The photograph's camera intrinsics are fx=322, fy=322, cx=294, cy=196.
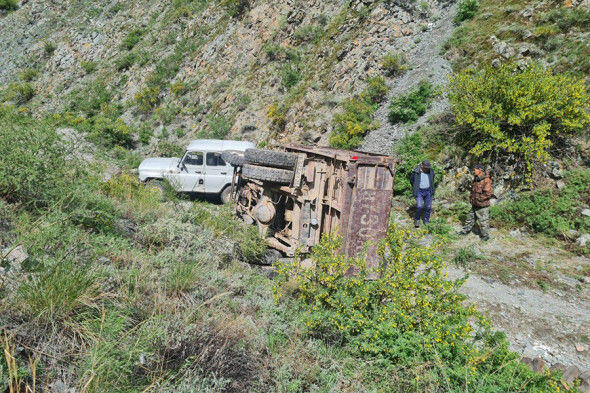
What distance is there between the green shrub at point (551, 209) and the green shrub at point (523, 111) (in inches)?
28.7

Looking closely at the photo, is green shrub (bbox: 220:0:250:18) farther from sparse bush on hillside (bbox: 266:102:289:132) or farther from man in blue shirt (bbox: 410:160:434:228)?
man in blue shirt (bbox: 410:160:434:228)

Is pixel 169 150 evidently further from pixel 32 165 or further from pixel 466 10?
pixel 466 10

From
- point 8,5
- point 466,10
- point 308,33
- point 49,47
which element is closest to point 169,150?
point 308,33

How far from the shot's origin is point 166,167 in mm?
9969

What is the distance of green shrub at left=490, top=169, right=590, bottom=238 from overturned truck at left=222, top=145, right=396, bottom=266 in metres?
3.87

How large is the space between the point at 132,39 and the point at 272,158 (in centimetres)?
2421

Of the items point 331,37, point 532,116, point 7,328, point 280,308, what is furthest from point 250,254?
point 331,37

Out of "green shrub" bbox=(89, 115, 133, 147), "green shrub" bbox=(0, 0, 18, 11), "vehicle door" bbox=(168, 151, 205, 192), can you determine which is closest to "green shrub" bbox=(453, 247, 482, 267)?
"vehicle door" bbox=(168, 151, 205, 192)

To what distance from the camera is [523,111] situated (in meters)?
7.38

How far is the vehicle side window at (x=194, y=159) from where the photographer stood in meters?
9.83

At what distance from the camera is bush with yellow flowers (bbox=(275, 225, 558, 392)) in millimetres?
2902

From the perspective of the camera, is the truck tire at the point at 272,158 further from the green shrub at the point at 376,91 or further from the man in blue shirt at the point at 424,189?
the green shrub at the point at 376,91

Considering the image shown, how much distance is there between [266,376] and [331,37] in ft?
51.8

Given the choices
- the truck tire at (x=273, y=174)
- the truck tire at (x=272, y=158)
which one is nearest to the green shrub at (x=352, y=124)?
the truck tire at (x=272, y=158)
